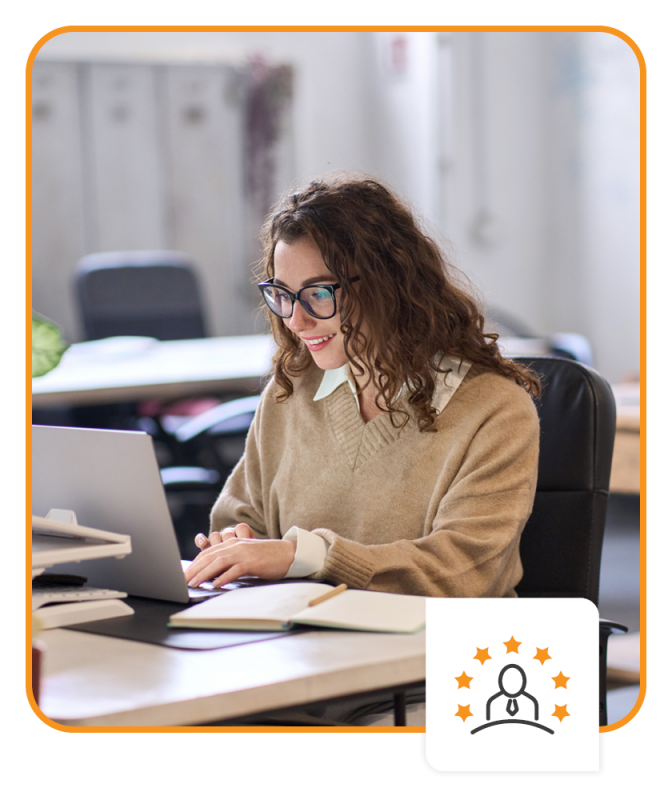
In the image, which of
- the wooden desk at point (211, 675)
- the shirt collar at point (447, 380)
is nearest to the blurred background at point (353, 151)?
the shirt collar at point (447, 380)

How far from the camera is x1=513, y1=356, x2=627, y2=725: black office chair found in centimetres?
137

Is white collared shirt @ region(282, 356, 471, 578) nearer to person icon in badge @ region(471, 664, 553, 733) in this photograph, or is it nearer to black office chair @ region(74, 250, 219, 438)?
person icon in badge @ region(471, 664, 553, 733)

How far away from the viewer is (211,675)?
0.88m

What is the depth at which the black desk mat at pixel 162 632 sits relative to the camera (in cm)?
97

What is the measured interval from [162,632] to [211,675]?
15 cm

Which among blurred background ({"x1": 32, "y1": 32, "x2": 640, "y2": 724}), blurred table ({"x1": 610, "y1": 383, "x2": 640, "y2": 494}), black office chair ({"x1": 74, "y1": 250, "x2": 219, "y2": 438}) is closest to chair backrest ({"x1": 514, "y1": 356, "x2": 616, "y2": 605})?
blurred table ({"x1": 610, "y1": 383, "x2": 640, "y2": 494})

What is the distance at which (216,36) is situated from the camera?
5.36 meters

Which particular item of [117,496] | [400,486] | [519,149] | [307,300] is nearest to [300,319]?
[307,300]

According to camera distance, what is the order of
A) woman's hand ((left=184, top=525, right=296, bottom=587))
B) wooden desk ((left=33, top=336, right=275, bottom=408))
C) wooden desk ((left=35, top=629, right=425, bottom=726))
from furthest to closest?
1. wooden desk ((left=33, top=336, right=275, bottom=408))
2. woman's hand ((left=184, top=525, right=296, bottom=587))
3. wooden desk ((left=35, top=629, right=425, bottom=726))

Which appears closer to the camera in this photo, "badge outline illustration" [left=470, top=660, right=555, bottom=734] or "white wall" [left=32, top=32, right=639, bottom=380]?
"badge outline illustration" [left=470, top=660, right=555, bottom=734]

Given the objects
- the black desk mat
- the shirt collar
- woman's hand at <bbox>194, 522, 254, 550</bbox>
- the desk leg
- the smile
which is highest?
the smile

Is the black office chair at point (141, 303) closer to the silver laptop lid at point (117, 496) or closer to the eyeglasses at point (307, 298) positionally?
the eyeglasses at point (307, 298)

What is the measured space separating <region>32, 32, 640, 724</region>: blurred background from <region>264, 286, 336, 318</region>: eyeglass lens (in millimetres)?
3736
